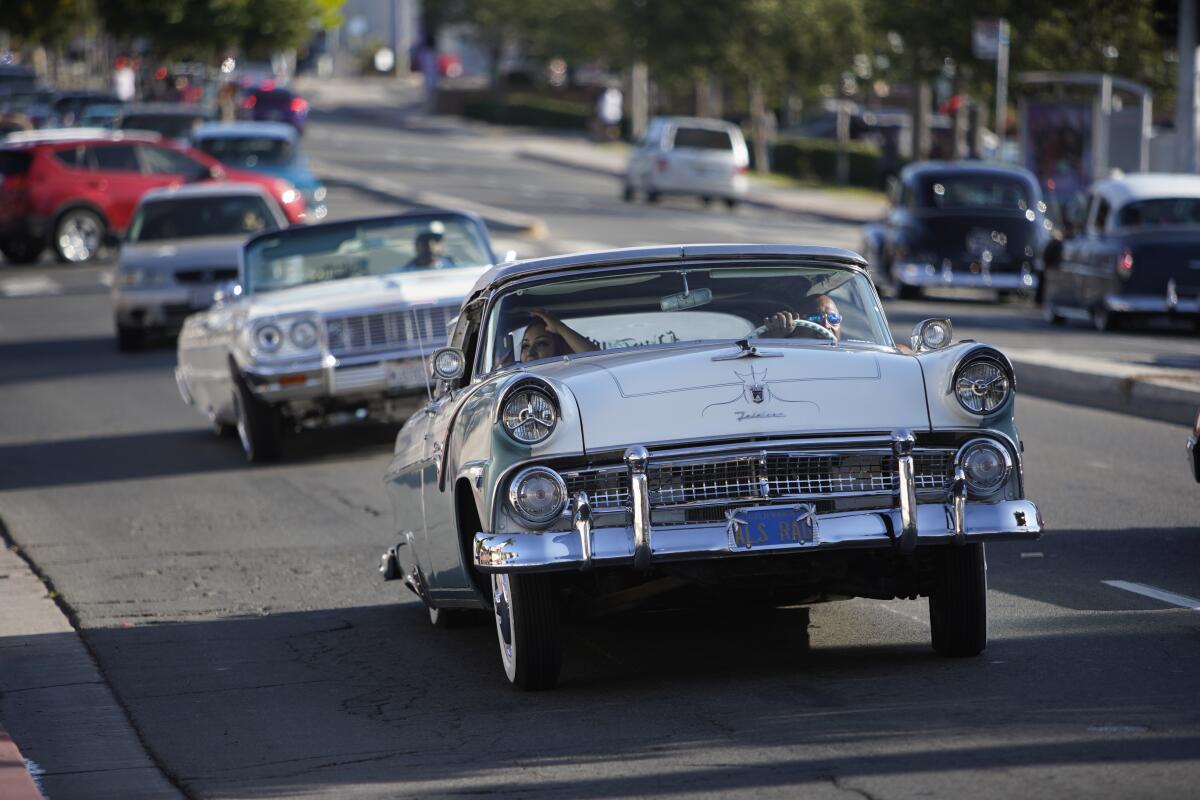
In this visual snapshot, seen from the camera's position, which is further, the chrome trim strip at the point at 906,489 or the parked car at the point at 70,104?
the parked car at the point at 70,104

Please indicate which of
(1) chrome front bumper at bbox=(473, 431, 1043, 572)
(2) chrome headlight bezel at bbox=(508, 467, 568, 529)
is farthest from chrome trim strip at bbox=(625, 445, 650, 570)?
(2) chrome headlight bezel at bbox=(508, 467, 568, 529)

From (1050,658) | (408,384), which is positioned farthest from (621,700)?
(408,384)

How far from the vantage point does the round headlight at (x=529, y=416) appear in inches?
266

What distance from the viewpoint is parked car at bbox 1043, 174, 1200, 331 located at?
21188 mm

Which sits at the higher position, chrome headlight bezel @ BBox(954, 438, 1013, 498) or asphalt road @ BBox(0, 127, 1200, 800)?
chrome headlight bezel @ BBox(954, 438, 1013, 498)

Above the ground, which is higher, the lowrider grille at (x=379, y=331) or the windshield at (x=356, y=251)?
the windshield at (x=356, y=251)

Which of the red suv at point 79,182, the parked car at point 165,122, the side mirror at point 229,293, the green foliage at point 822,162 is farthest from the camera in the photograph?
the green foliage at point 822,162

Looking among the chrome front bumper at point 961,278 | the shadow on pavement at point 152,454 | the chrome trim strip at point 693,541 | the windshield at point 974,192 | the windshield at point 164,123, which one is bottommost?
the shadow on pavement at point 152,454

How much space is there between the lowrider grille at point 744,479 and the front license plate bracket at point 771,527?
8cm

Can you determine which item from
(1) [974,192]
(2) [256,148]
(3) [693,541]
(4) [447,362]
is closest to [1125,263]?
(1) [974,192]

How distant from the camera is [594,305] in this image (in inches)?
312

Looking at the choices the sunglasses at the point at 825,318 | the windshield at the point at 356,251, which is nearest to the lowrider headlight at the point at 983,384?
the sunglasses at the point at 825,318

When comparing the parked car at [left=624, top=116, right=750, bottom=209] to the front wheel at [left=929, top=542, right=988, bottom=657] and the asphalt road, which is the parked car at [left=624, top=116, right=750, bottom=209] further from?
the front wheel at [left=929, top=542, right=988, bottom=657]

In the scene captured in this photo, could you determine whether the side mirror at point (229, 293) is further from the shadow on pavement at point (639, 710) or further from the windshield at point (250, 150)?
the windshield at point (250, 150)
